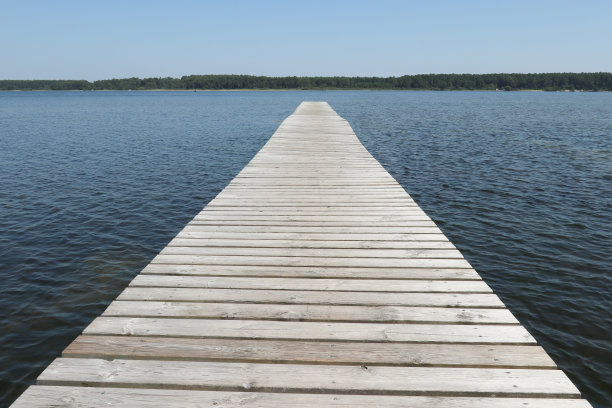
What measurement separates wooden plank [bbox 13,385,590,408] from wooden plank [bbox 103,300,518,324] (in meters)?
0.89

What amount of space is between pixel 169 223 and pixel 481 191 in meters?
10.3

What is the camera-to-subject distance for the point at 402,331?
3.29 meters

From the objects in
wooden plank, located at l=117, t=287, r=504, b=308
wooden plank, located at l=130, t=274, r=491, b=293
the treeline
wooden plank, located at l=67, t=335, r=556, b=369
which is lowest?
wooden plank, located at l=67, t=335, r=556, b=369

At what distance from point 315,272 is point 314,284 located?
296 millimetres

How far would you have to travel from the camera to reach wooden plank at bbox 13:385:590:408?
99.3 inches

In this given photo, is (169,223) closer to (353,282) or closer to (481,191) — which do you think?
(353,282)

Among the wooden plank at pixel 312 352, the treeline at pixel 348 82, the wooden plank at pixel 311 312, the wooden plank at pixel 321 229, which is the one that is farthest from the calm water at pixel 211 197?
the treeline at pixel 348 82

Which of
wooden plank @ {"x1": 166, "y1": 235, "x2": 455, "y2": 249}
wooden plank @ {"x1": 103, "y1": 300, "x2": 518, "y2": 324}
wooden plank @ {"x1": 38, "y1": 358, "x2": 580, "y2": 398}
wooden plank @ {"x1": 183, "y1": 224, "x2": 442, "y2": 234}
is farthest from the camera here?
wooden plank @ {"x1": 183, "y1": 224, "x2": 442, "y2": 234}

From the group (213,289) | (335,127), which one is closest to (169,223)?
(213,289)

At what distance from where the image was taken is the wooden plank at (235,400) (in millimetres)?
2521

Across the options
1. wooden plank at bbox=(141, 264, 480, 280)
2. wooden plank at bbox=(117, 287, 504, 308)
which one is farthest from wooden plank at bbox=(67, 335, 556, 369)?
wooden plank at bbox=(141, 264, 480, 280)

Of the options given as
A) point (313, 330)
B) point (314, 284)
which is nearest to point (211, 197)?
point (314, 284)

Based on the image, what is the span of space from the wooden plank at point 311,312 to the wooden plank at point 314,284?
1.19 ft

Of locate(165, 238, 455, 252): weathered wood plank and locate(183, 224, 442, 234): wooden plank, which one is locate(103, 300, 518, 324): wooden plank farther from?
locate(183, 224, 442, 234): wooden plank
